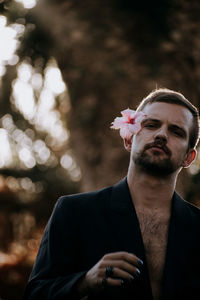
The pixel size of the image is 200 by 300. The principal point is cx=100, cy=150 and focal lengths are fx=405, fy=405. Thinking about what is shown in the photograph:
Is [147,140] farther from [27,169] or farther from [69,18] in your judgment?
[27,169]

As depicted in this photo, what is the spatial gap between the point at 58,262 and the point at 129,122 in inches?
43.1

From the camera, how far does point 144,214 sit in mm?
2732

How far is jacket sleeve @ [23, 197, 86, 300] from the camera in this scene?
2203 mm

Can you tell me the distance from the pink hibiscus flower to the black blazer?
1.41ft

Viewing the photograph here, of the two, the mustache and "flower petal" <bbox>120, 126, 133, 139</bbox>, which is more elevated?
"flower petal" <bbox>120, 126, 133, 139</bbox>

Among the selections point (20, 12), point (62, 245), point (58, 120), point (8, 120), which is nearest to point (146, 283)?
point (62, 245)

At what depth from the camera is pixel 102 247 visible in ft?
8.06

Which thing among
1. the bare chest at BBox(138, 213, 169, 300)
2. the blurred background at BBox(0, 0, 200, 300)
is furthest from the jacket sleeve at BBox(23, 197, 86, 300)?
the blurred background at BBox(0, 0, 200, 300)

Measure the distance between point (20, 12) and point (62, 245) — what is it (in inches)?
221

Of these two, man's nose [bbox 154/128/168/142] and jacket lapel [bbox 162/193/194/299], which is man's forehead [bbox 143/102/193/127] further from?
jacket lapel [bbox 162/193/194/299]

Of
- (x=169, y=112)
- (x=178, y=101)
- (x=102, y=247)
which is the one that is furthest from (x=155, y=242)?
(x=178, y=101)

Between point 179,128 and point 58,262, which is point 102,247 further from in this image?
point 179,128

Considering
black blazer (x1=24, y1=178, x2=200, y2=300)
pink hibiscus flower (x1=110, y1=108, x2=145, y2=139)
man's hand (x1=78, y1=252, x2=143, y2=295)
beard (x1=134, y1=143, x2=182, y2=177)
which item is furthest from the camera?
pink hibiscus flower (x1=110, y1=108, x2=145, y2=139)

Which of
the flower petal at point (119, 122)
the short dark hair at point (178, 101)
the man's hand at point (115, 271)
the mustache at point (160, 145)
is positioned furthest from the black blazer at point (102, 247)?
the short dark hair at point (178, 101)
